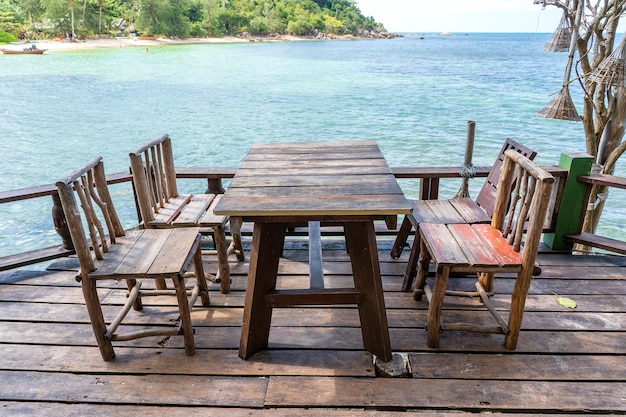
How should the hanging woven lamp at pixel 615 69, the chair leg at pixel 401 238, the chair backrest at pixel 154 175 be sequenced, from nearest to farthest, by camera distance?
the chair backrest at pixel 154 175 < the chair leg at pixel 401 238 < the hanging woven lamp at pixel 615 69

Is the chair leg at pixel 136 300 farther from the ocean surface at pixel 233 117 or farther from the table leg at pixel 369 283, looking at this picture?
the ocean surface at pixel 233 117

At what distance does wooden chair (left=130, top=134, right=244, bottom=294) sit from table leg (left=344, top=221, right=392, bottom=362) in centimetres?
77

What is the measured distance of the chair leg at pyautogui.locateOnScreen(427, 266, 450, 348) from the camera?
188 centimetres

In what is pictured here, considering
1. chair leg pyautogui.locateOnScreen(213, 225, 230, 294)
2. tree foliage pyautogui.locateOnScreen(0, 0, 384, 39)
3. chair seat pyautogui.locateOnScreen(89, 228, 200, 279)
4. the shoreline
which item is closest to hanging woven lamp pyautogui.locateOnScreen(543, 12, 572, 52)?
chair leg pyautogui.locateOnScreen(213, 225, 230, 294)

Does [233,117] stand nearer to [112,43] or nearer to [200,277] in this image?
[200,277]

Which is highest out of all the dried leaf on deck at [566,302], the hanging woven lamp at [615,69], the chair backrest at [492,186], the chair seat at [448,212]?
the hanging woven lamp at [615,69]

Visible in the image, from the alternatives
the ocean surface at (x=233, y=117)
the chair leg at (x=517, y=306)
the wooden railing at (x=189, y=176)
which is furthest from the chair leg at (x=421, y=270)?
the ocean surface at (x=233, y=117)

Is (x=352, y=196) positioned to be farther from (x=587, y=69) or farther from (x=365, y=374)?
(x=587, y=69)

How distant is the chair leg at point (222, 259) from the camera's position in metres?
2.41

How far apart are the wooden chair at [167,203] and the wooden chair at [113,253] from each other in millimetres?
142

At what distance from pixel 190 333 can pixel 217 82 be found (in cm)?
2718

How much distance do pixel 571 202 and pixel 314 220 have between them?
2.12 m

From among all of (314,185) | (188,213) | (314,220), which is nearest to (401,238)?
(314,185)

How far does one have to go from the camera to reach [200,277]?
2293 mm
